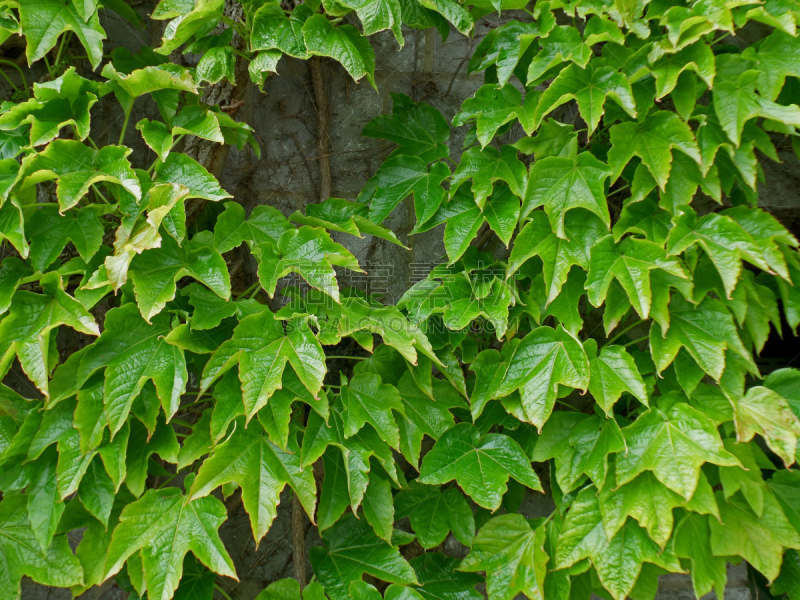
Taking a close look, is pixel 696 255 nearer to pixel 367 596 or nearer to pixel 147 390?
pixel 367 596

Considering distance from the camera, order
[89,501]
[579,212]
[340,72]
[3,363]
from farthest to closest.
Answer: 1. [340,72]
2. [579,212]
3. [89,501]
4. [3,363]

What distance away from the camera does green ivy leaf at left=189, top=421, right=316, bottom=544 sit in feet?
3.60

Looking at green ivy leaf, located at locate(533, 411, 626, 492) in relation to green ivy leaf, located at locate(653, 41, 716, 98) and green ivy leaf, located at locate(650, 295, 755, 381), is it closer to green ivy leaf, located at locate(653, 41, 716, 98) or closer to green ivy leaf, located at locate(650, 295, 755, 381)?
green ivy leaf, located at locate(650, 295, 755, 381)

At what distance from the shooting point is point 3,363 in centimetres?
106

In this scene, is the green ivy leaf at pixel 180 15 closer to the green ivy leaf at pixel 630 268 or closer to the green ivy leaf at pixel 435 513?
the green ivy leaf at pixel 630 268

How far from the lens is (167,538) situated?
112 centimetres

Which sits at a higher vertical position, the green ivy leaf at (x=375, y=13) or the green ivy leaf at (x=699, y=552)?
the green ivy leaf at (x=375, y=13)

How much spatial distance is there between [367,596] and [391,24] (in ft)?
4.19

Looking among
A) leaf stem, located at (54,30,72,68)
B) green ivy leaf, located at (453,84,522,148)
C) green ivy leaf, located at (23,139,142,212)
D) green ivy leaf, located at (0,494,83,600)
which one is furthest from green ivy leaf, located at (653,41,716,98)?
green ivy leaf, located at (0,494,83,600)

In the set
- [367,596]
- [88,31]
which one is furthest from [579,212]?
[88,31]

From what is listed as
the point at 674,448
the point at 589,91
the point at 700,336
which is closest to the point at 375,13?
the point at 589,91

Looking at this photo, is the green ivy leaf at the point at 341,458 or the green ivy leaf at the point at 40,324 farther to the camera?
the green ivy leaf at the point at 341,458

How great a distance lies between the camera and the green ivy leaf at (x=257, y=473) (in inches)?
43.3

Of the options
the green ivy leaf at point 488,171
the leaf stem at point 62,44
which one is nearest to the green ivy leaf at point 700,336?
the green ivy leaf at point 488,171
